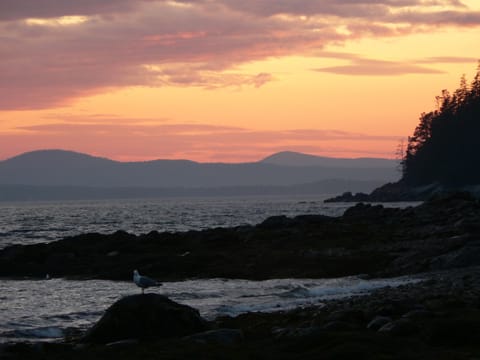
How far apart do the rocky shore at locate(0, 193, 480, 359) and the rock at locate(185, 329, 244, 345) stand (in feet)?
0.09

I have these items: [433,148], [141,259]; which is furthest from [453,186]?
[141,259]

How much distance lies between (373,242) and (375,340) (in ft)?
109

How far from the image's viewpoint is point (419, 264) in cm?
3712

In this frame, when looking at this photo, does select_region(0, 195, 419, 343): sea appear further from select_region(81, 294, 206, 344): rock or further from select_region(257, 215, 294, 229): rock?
select_region(257, 215, 294, 229): rock

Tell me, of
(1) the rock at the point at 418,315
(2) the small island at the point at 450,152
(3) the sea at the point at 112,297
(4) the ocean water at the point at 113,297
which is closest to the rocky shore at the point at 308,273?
(1) the rock at the point at 418,315

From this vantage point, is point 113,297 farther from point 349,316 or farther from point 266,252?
point 266,252

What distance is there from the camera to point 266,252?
45750 mm

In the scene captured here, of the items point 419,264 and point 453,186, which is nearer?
point 419,264

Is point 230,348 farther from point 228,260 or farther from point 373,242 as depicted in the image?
point 373,242

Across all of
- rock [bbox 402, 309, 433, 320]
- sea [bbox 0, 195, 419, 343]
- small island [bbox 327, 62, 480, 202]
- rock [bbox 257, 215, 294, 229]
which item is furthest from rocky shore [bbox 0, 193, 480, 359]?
small island [bbox 327, 62, 480, 202]

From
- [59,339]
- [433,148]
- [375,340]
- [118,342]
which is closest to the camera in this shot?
[375,340]

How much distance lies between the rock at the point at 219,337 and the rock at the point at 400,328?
3049 millimetres

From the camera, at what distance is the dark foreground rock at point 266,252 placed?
128ft

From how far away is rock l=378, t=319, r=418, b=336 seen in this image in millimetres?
17734
